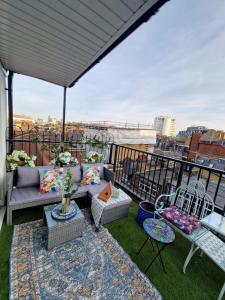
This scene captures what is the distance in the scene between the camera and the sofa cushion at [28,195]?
208cm

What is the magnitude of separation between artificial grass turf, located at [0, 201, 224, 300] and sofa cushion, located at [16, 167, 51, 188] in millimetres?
525

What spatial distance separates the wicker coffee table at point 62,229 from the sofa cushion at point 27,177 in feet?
2.66

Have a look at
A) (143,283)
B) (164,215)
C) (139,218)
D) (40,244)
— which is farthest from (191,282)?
(40,244)

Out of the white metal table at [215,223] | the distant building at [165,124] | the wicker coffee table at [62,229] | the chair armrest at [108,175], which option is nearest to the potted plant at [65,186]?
the wicker coffee table at [62,229]

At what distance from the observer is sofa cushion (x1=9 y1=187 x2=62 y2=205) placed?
6.82 feet

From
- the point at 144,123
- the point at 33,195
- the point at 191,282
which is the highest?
the point at 144,123

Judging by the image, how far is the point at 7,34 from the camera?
1619mm

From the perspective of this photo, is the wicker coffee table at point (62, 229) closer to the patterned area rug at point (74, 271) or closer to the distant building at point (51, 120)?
the patterned area rug at point (74, 271)

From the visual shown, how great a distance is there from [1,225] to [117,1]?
303 centimetres

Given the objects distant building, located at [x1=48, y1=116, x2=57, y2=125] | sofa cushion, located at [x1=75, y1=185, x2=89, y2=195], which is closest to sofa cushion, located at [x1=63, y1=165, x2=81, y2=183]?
sofa cushion, located at [x1=75, y1=185, x2=89, y2=195]

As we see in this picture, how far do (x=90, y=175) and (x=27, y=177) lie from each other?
116cm

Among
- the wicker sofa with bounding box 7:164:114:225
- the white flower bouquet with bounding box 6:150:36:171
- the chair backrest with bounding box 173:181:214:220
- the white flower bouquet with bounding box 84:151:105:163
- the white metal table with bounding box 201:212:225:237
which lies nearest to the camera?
the white metal table with bounding box 201:212:225:237

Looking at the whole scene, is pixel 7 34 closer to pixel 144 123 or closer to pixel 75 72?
pixel 75 72

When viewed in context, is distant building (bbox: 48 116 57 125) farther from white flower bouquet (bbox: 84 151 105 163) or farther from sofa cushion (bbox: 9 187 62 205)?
sofa cushion (bbox: 9 187 62 205)
